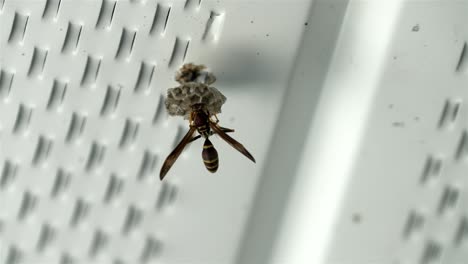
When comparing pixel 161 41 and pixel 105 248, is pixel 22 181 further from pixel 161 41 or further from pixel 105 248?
pixel 161 41

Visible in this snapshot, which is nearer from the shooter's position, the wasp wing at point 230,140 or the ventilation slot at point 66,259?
the wasp wing at point 230,140

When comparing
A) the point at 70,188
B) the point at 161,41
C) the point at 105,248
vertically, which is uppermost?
the point at 161,41

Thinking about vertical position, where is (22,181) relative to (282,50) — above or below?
below

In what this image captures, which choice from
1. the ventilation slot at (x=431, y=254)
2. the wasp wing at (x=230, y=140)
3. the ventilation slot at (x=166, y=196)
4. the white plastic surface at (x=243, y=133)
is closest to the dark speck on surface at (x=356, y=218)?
the white plastic surface at (x=243, y=133)

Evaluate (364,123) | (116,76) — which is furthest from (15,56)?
(364,123)

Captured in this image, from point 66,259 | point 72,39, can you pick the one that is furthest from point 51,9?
point 66,259

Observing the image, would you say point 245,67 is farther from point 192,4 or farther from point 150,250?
point 150,250

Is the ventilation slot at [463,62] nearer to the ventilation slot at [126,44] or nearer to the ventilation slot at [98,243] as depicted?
the ventilation slot at [126,44]

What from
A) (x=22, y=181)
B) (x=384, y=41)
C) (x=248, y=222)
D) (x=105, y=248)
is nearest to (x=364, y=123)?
(x=384, y=41)

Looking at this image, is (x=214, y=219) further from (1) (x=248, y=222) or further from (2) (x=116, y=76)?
(2) (x=116, y=76)
